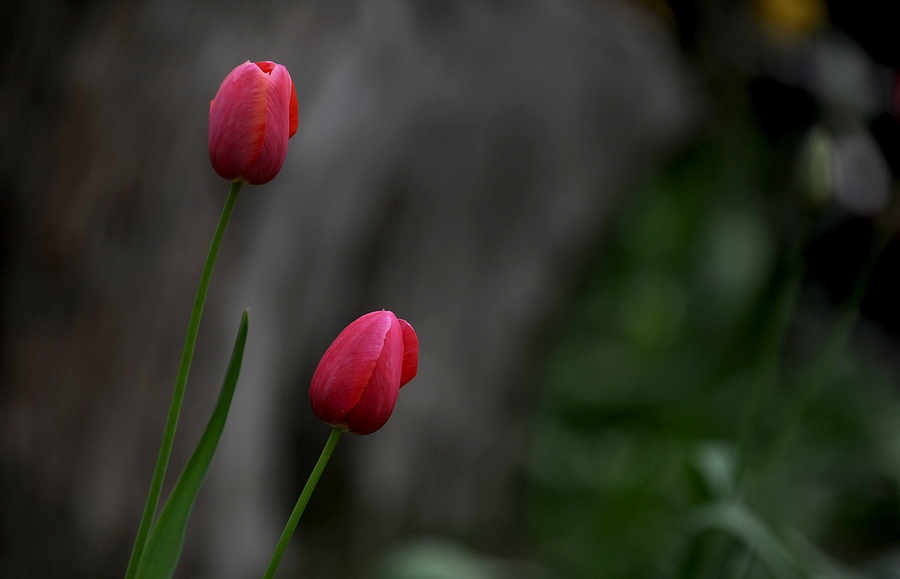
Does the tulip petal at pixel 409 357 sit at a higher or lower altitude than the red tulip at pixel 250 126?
lower

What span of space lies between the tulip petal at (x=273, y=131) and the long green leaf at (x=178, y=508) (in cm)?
7

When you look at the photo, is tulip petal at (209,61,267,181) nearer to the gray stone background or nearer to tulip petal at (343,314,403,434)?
tulip petal at (343,314,403,434)

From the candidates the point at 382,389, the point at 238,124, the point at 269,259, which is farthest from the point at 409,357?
the point at 269,259

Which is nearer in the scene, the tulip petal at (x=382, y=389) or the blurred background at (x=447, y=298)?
the tulip petal at (x=382, y=389)

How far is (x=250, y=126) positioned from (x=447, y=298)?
1275mm

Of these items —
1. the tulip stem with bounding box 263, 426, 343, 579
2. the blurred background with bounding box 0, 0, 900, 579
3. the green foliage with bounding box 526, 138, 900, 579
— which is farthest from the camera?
the green foliage with bounding box 526, 138, 900, 579

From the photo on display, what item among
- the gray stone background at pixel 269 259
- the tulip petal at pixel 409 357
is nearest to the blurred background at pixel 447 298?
the gray stone background at pixel 269 259

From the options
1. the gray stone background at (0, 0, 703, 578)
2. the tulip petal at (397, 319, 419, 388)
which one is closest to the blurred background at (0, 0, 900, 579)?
the gray stone background at (0, 0, 703, 578)

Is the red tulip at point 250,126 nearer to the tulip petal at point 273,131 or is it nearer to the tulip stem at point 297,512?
the tulip petal at point 273,131

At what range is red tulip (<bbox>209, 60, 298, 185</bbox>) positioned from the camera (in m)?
0.37

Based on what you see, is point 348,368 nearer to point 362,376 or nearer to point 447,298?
point 362,376

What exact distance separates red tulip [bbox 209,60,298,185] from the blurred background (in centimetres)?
47

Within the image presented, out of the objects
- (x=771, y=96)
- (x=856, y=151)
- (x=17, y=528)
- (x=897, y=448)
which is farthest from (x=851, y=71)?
(x=17, y=528)

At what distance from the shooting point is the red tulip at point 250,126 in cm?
37
